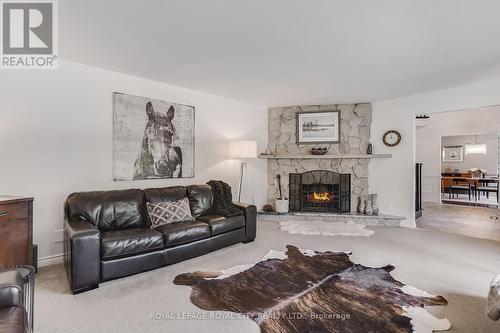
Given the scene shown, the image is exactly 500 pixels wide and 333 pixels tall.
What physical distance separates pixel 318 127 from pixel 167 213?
3783 mm

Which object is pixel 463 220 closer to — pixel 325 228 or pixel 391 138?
pixel 391 138

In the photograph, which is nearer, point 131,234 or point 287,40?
point 287,40

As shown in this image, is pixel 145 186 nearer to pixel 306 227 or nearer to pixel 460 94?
pixel 306 227

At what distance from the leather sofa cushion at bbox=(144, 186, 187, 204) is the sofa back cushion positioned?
0.34 feet

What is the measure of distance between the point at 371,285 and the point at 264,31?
2711 millimetres

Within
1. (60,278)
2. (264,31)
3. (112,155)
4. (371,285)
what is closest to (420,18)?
(264,31)

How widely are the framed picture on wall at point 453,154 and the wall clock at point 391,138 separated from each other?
738 cm

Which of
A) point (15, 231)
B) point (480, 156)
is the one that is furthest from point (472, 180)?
point (15, 231)

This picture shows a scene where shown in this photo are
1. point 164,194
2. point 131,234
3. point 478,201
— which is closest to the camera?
point 131,234

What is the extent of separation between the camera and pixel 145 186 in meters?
3.93

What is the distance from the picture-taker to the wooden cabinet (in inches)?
94.4

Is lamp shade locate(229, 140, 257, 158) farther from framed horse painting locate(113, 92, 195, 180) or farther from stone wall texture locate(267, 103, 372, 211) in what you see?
stone wall texture locate(267, 103, 372, 211)

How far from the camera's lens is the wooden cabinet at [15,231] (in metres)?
2.40

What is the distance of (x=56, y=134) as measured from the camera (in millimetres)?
3090
